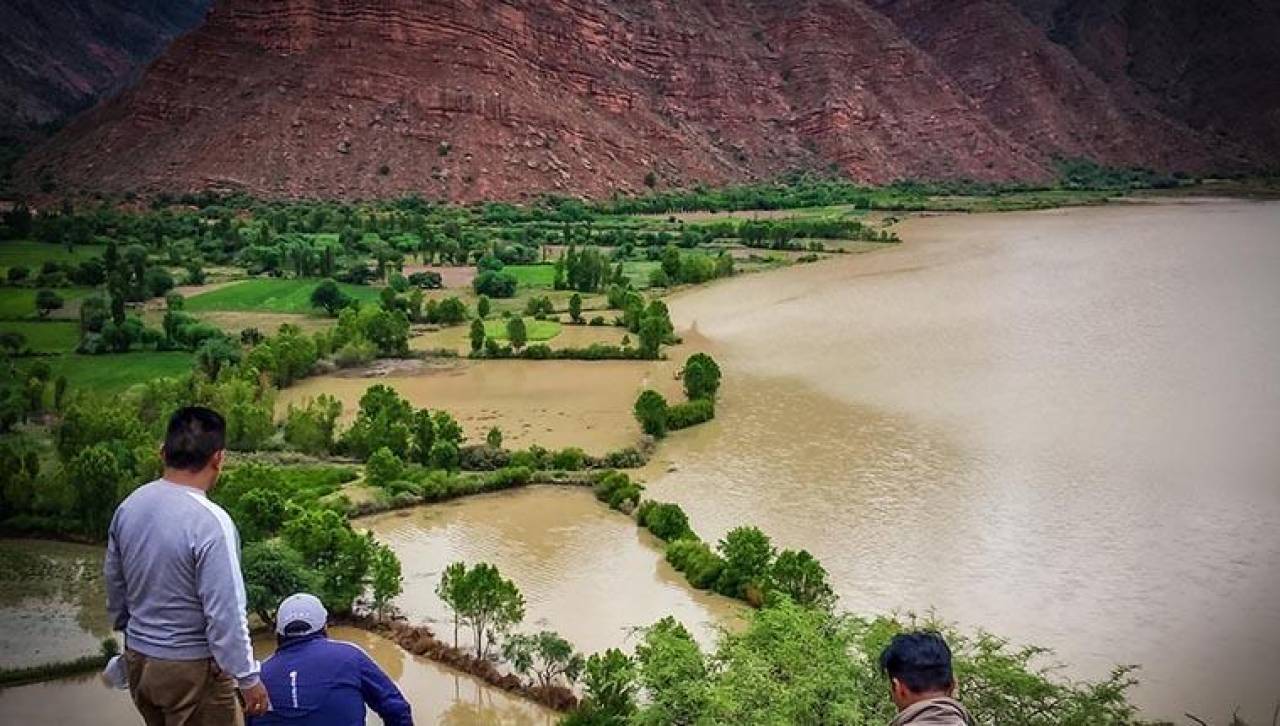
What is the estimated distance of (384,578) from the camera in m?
19.7

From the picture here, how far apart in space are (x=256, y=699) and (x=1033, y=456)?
27454mm

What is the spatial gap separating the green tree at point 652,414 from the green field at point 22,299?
28.3m

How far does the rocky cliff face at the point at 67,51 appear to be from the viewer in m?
130

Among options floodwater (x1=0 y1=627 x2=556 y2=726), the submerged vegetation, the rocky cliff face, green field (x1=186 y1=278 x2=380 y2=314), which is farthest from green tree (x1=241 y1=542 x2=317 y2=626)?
the rocky cliff face

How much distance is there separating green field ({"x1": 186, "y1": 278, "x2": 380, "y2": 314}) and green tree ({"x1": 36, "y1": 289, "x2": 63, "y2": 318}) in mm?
5336

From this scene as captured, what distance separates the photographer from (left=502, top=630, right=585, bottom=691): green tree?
1698 centimetres

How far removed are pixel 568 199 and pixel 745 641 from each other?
83.3 m

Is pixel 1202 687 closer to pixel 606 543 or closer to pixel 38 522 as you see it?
pixel 606 543

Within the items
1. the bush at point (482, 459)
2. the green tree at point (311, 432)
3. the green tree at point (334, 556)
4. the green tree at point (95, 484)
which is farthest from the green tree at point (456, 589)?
the green tree at point (311, 432)

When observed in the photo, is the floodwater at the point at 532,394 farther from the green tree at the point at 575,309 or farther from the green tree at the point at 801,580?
the green tree at the point at 801,580

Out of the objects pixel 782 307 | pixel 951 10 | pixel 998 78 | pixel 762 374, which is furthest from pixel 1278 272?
pixel 951 10

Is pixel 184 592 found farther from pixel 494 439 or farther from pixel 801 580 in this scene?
pixel 494 439

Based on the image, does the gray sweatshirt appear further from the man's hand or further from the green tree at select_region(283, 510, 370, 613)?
the green tree at select_region(283, 510, 370, 613)

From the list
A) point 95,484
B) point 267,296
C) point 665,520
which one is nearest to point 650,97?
point 267,296
